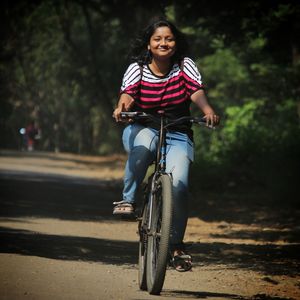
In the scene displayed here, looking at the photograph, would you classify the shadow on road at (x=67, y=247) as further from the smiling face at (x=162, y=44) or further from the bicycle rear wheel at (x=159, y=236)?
the smiling face at (x=162, y=44)

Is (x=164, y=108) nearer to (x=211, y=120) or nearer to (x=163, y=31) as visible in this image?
(x=211, y=120)

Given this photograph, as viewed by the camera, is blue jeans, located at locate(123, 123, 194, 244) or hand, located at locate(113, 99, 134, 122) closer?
hand, located at locate(113, 99, 134, 122)

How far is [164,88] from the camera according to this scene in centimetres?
728

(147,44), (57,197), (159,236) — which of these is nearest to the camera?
(159,236)

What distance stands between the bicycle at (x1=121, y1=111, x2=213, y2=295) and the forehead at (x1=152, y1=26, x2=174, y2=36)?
0.82 metres

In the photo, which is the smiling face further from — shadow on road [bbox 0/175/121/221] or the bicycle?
shadow on road [bbox 0/175/121/221]

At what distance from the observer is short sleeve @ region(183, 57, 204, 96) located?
7.25 meters

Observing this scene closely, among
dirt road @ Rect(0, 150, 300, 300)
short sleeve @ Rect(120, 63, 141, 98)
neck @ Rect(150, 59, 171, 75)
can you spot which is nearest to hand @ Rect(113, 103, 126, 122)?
short sleeve @ Rect(120, 63, 141, 98)

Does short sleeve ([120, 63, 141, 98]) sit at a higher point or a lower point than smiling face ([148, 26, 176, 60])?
lower

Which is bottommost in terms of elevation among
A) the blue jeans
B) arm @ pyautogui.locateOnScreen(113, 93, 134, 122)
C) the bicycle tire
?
the bicycle tire

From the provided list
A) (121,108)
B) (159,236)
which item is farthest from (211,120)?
(159,236)

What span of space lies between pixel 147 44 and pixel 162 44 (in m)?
0.23

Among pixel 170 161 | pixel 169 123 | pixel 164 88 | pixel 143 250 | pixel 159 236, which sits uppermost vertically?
pixel 164 88

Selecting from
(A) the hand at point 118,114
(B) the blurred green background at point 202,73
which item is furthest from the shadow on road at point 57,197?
(A) the hand at point 118,114
